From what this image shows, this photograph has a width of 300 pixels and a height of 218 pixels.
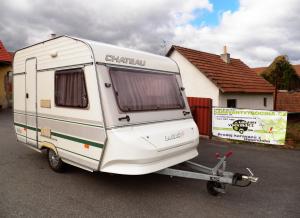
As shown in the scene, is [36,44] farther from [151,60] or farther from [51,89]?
[151,60]

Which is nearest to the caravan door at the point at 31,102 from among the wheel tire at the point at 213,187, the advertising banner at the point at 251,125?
the wheel tire at the point at 213,187

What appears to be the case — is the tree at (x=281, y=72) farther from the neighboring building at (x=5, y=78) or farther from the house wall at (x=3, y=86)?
the house wall at (x=3, y=86)

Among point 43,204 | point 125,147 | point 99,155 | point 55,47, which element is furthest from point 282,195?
point 55,47

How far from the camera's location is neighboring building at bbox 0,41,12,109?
20.6 meters

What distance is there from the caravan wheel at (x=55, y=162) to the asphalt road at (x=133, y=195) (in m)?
0.13

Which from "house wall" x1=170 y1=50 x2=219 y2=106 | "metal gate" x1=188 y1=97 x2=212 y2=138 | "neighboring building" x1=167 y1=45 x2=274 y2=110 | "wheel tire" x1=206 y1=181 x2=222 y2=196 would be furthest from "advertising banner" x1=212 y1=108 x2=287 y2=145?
"wheel tire" x1=206 y1=181 x2=222 y2=196

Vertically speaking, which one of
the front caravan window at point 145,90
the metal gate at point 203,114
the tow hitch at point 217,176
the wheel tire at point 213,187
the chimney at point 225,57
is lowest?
the wheel tire at point 213,187

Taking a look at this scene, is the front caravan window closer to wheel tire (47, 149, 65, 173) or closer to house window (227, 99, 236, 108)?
wheel tire (47, 149, 65, 173)

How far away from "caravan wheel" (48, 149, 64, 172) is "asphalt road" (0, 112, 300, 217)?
133 millimetres

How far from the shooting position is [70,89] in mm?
5367

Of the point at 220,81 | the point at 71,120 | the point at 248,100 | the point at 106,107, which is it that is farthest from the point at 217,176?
the point at 248,100

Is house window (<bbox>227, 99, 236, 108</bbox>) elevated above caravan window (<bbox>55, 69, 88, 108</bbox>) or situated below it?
below

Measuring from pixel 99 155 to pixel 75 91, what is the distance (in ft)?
4.48

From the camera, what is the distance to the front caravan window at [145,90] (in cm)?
489
